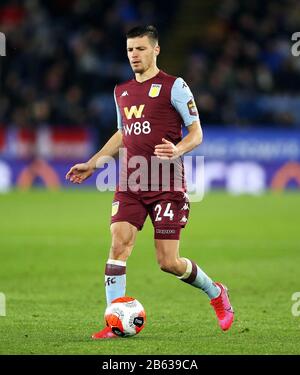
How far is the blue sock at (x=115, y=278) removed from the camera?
7.82 meters

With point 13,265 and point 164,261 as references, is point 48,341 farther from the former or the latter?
point 13,265

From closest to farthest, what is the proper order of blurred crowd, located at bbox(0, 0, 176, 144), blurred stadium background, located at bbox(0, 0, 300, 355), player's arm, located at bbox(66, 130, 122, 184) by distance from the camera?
player's arm, located at bbox(66, 130, 122, 184)
blurred stadium background, located at bbox(0, 0, 300, 355)
blurred crowd, located at bbox(0, 0, 176, 144)

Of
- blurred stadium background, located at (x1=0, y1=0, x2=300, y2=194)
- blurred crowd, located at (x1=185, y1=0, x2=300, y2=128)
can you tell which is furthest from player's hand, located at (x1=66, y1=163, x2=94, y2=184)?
blurred crowd, located at (x1=185, y1=0, x2=300, y2=128)

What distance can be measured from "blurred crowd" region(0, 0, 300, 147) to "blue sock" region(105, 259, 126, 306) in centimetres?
1569

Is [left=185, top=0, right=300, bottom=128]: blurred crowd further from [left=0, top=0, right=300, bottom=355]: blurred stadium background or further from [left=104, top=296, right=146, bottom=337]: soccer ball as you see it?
[left=104, top=296, right=146, bottom=337]: soccer ball

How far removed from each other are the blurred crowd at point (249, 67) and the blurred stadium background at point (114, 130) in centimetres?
3

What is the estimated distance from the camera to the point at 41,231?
16141mm

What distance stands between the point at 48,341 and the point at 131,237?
106 cm

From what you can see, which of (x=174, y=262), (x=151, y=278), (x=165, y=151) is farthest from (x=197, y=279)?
(x=151, y=278)

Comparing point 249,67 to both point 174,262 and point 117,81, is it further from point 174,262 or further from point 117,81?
point 174,262

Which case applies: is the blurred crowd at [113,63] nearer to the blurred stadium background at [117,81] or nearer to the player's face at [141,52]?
the blurred stadium background at [117,81]

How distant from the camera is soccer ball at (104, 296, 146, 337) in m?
7.60

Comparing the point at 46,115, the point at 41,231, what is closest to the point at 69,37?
the point at 46,115

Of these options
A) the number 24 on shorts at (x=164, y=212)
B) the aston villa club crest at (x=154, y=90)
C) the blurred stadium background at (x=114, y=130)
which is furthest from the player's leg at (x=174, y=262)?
the blurred stadium background at (x=114, y=130)
